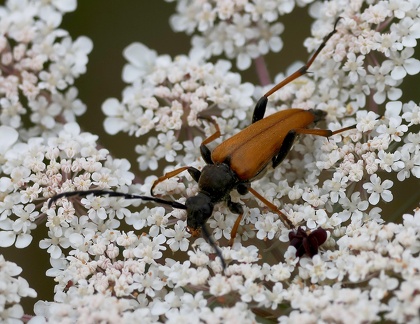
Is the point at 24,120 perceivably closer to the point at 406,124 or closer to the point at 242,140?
the point at 242,140

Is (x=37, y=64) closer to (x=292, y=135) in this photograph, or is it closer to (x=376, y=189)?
(x=292, y=135)

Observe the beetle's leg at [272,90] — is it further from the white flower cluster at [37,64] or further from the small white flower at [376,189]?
the white flower cluster at [37,64]

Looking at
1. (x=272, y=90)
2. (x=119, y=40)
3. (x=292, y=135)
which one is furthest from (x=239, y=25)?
(x=119, y=40)

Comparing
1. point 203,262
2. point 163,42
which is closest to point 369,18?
Result: point 203,262

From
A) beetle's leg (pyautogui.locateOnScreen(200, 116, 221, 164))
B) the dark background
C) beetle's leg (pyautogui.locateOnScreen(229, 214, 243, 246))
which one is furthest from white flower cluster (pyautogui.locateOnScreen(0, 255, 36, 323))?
the dark background

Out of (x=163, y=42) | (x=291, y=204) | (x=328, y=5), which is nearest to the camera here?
(x=291, y=204)

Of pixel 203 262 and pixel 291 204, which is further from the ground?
pixel 291 204

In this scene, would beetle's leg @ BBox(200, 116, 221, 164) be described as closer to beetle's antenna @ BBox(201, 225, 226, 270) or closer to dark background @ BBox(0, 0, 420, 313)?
beetle's antenna @ BBox(201, 225, 226, 270)
